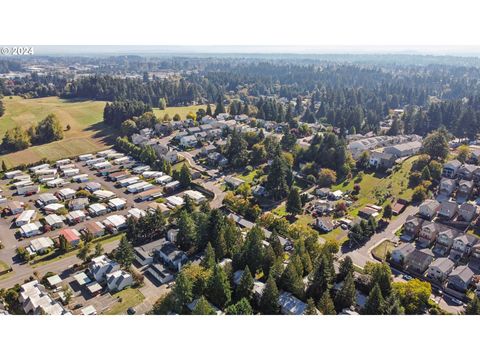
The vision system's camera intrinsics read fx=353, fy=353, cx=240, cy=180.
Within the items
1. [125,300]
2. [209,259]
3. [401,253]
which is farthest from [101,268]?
[401,253]

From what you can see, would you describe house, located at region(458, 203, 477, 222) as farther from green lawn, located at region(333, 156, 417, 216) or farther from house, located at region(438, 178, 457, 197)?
green lawn, located at region(333, 156, 417, 216)

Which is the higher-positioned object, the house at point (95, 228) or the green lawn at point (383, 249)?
the house at point (95, 228)

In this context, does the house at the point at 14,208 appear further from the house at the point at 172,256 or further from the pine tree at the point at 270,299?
the pine tree at the point at 270,299

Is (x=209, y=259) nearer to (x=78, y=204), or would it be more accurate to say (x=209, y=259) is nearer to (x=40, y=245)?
(x=40, y=245)

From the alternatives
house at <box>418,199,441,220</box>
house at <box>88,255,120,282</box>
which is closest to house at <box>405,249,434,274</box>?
house at <box>418,199,441,220</box>

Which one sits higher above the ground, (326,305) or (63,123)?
(63,123)

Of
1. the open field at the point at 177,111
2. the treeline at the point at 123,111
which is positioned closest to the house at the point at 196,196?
the treeline at the point at 123,111
